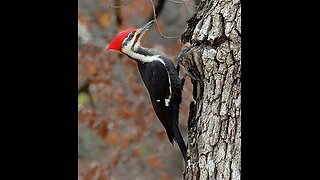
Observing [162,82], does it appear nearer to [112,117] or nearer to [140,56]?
[140,56]

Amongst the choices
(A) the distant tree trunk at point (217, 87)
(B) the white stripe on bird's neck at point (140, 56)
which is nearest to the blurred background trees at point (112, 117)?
(B) the white stripe on bird's neck at point (140, 56)

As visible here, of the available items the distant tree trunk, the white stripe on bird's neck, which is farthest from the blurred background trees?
the distant tree trunk

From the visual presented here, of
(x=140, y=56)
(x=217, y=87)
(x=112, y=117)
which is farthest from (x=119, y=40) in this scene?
(x=112, y=117)

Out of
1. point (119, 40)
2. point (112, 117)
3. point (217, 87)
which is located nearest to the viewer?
point (217, 87)

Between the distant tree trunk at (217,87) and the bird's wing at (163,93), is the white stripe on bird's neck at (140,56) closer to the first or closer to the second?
the bird's wing at (163,93)

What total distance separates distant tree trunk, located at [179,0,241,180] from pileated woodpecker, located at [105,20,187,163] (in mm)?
90

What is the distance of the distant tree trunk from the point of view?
177cm

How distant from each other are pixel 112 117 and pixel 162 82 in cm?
160

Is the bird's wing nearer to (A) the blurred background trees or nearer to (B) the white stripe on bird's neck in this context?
(B) the white stripe on bird's neck

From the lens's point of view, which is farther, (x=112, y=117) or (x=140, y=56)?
(x=112, y=117)

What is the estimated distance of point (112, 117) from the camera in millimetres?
3510

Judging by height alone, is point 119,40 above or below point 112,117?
above

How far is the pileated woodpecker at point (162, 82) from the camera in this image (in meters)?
1.92

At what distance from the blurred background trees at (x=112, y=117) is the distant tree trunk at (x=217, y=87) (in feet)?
5.27
